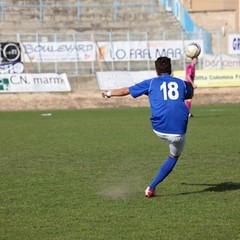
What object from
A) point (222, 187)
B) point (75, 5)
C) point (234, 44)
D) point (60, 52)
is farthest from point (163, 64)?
point (75, 5)

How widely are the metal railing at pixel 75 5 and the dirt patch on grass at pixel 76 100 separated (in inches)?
507

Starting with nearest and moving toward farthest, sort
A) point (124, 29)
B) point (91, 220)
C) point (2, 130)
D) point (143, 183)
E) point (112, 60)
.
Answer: point (91, 220), point (143, 183), point (2, 130), point (112, 60), point (124, 29)

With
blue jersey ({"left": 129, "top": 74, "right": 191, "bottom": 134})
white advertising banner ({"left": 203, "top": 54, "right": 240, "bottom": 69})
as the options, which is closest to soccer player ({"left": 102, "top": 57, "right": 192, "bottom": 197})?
blue jersey ({"left": 129, "top": 74, "right": 191, "bottom": 134})

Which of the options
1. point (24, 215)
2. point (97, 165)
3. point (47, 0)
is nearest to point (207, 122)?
point (97, 165)

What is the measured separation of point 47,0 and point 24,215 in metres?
39.6

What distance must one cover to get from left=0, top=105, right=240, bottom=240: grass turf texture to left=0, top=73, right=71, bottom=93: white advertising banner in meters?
12.4

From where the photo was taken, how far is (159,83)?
9945 millimetres

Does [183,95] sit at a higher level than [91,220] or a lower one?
higher

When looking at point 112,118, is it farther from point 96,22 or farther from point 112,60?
point 96,22

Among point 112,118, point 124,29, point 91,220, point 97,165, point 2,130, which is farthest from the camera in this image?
point 124,29

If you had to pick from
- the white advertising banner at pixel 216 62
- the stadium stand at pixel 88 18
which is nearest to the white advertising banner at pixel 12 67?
the stadium stand at pixel 88 18

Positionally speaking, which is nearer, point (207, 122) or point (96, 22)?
point (207, 122)

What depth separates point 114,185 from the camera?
11188 millimetres

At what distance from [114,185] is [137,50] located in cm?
2865
